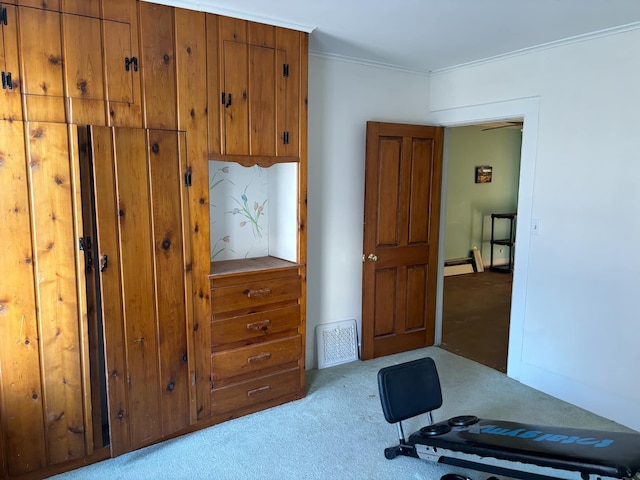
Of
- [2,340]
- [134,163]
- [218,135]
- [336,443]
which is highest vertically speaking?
[218,135]

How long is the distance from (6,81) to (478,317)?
4.87 metres

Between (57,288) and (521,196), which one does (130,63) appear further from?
(521,196)

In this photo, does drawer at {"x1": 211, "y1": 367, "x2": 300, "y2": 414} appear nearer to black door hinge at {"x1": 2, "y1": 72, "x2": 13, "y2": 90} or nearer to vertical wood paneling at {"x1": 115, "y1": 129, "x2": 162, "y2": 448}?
vertical wood paneling at {"x1": 115, "y1": 129, "x2": 162, "y2": 448}

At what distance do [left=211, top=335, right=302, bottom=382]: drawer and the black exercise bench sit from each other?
2.91 ft

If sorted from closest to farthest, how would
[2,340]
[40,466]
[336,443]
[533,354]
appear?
1. [2,340]
2. [40,466]
3. [336,443]
4. [533,354]

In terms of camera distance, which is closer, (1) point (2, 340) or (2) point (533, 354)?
(1) point (2, 340)

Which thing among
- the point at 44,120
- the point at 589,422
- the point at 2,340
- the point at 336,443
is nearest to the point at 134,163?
the point at 44,120

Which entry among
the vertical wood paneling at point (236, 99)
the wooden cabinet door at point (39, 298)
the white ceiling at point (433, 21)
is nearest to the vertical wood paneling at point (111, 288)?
the wooden cabinet door at point (39, 298)

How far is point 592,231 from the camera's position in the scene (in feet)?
10.1

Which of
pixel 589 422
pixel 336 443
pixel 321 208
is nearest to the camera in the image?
pixel 336 443

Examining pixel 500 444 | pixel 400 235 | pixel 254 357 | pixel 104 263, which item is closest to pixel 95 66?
pixel 104 263

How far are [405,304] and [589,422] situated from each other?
1.65 m

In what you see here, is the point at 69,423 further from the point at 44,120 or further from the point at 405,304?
the point at 405,304

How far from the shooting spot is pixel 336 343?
3.89 m
